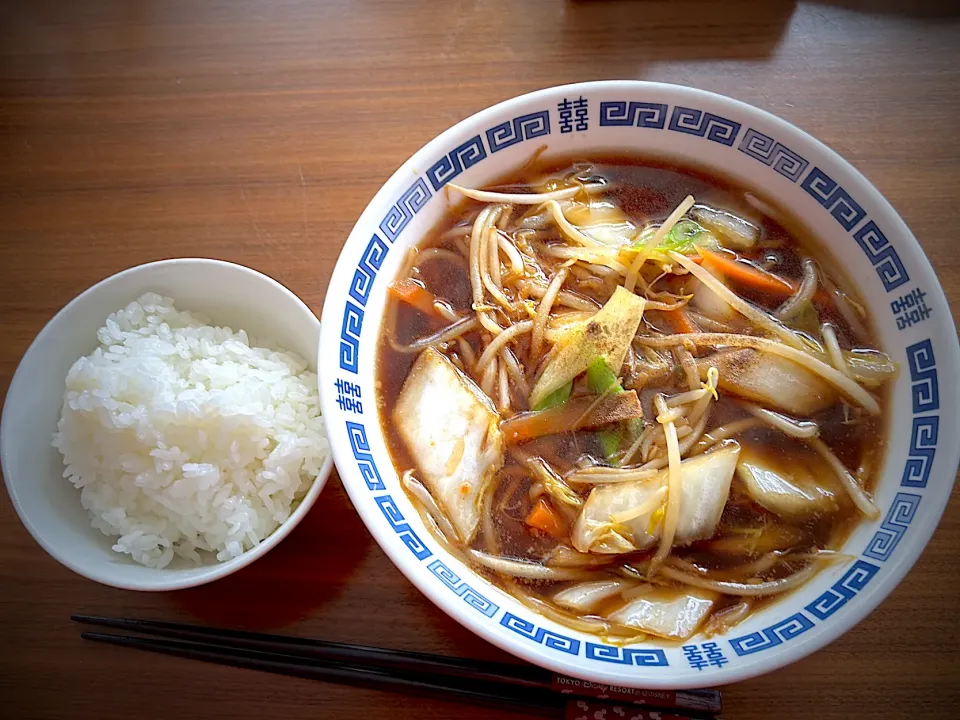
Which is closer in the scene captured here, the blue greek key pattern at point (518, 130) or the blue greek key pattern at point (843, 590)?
the blue greek key pattern at point (843, 590)

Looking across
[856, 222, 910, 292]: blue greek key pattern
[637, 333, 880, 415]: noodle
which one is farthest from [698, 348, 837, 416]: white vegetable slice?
[856, 222, 910, 292]: blue greek key pattern

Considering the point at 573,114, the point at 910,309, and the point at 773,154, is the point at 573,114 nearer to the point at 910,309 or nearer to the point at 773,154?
the point at 773,154

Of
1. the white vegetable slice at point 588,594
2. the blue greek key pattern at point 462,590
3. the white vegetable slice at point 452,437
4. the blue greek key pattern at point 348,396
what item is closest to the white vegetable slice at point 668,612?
the white vegetable slice at point 588,594

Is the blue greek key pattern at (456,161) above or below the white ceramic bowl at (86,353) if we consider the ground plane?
above

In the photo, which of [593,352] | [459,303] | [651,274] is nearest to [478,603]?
[593,352]

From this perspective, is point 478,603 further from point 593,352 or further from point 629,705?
point 593,352

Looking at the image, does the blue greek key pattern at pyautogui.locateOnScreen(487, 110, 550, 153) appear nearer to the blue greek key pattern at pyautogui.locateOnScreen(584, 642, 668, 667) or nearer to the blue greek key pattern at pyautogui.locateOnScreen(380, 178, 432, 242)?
the blue greek key pattern at pyautogui.locateOnScreen(380, 178, 432, 242)

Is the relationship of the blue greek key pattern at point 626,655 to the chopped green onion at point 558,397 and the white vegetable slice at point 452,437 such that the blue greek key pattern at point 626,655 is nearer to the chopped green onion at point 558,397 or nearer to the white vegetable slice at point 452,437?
the white vegetable slice at point 452,437
